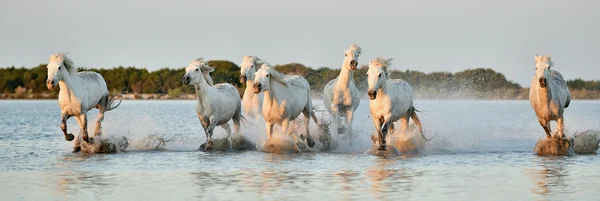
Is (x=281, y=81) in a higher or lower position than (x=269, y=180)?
higher

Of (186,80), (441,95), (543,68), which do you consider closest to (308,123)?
(186,80)

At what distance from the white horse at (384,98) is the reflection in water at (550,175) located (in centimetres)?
255

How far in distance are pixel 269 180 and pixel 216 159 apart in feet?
11.9

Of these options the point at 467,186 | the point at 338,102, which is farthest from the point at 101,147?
Result: the point at 467,186

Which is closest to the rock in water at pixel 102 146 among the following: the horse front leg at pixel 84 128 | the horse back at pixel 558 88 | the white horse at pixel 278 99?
the horse front leg at pixel 84 128

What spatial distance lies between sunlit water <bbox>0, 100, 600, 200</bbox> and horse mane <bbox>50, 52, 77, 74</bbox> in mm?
1540

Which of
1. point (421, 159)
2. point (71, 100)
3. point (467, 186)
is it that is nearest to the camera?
point (467, 186)

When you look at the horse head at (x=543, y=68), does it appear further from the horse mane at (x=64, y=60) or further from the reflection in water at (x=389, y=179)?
the horse mane at (x=64, y=60)

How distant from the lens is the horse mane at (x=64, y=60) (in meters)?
18.5

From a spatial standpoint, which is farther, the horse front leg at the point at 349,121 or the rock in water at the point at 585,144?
the horse front leg at the point at 349,121

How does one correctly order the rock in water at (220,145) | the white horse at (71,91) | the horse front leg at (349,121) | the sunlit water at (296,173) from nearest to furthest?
1. the sunlit water at (296,173)
2. the white horse at (71,91)
3. the rock in water at (220,145)
4. the horse front leg at (349,121)

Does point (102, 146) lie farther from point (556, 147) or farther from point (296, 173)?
point (556, 147)

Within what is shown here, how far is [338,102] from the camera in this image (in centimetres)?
2014

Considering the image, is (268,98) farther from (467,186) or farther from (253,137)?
(467,186)
